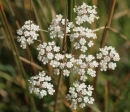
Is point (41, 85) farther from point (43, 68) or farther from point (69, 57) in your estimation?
point (43, 68)

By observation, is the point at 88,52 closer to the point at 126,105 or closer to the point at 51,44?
the point at 126,105

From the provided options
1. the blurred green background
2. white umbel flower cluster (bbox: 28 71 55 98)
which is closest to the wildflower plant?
white umbel flower cluster (bbox: 28 71 55 98)

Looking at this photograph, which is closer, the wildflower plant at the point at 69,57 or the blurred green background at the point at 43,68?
the wildflower plant at the point at 69,57

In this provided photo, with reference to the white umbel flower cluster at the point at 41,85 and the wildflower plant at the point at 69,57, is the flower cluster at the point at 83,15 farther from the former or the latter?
the white umbel flower cluster at the point at 41,85

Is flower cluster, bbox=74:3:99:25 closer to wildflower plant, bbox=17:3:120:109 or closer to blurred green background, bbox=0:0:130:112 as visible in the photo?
wildflower plant, bbox=17:3:120:109

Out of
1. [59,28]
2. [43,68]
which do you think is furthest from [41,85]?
[43,68]

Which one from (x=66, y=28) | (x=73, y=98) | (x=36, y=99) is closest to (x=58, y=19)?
(x=66, y=28)

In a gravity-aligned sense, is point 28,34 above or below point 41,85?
above

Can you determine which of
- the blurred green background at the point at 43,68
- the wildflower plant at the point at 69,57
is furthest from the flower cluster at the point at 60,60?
the blurred green background at the point at 43,68
